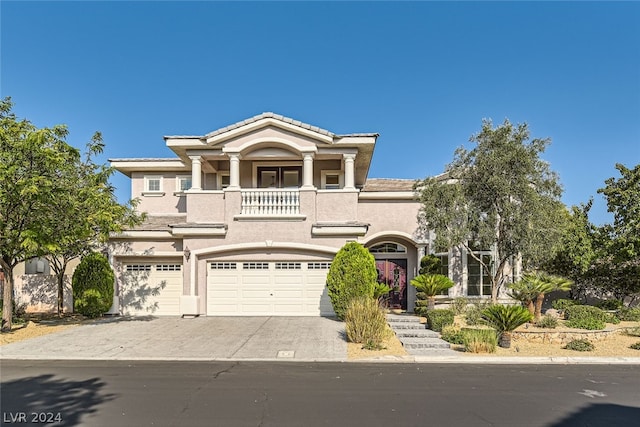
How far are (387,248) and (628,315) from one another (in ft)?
30.5

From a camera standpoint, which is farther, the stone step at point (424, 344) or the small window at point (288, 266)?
the small window at point (288, 266)

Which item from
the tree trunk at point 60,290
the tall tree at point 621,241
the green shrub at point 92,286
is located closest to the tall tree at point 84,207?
the green shrub at point 92,286

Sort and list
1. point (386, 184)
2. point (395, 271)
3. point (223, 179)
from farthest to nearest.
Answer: point (386, 184) → point (223, 179) → point (395, 271)

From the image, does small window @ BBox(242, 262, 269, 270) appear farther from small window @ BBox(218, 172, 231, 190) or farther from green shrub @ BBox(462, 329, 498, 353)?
green shrub @ BBox(462, 329, 498, 353)

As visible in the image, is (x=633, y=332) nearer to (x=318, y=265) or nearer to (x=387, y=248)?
(x=387, y=248)

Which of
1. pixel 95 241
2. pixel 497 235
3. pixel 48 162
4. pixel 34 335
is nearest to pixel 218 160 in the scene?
pixel 95 241

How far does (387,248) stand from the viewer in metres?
18.6

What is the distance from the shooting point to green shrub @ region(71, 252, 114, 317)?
16.5 metres

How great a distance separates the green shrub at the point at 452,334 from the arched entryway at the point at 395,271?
5.14 meters

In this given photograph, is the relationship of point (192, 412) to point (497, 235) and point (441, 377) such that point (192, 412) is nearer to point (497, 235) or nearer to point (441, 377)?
point (441, 377)

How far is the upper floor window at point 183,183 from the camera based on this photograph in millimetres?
→ 21016

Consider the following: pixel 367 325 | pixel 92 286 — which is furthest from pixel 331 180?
pixel 92 286

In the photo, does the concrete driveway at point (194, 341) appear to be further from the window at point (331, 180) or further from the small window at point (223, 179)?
the small window at point (223, 179)

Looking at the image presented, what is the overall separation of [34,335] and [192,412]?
10032 mm
